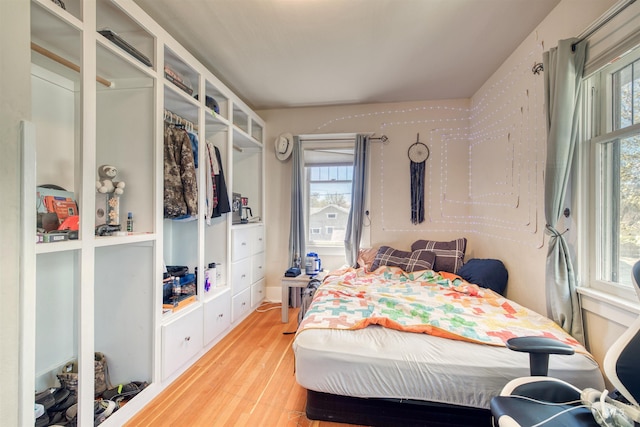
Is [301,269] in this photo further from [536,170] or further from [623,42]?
[623,42]

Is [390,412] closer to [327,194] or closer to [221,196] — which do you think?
[221,196]

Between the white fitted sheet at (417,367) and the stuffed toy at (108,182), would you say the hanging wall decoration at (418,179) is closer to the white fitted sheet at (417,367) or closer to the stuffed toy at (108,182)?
the white fitted sheet at (417,367)

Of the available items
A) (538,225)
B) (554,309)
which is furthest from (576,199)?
(554,309)

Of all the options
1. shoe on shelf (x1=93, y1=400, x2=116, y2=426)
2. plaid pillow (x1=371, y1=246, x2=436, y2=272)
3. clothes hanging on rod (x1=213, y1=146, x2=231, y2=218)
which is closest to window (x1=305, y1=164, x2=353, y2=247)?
plaid pillow (x1=371, y1=246, x2=436, y2=272)

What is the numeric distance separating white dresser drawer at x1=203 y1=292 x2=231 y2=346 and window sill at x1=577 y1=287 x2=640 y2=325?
264 cm

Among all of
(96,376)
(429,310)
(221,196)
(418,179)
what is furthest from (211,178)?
(418,179)

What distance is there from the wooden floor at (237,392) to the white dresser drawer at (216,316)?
129mm

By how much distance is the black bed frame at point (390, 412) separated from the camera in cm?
140

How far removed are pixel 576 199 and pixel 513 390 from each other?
4.09 feet

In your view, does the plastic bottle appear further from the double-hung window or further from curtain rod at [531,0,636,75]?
curtain rod at [531,0,636,75]

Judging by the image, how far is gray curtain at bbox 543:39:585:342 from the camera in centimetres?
155

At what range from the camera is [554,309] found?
5.42 ft

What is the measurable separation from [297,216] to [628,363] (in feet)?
9.33

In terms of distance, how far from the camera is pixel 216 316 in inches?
93.4
